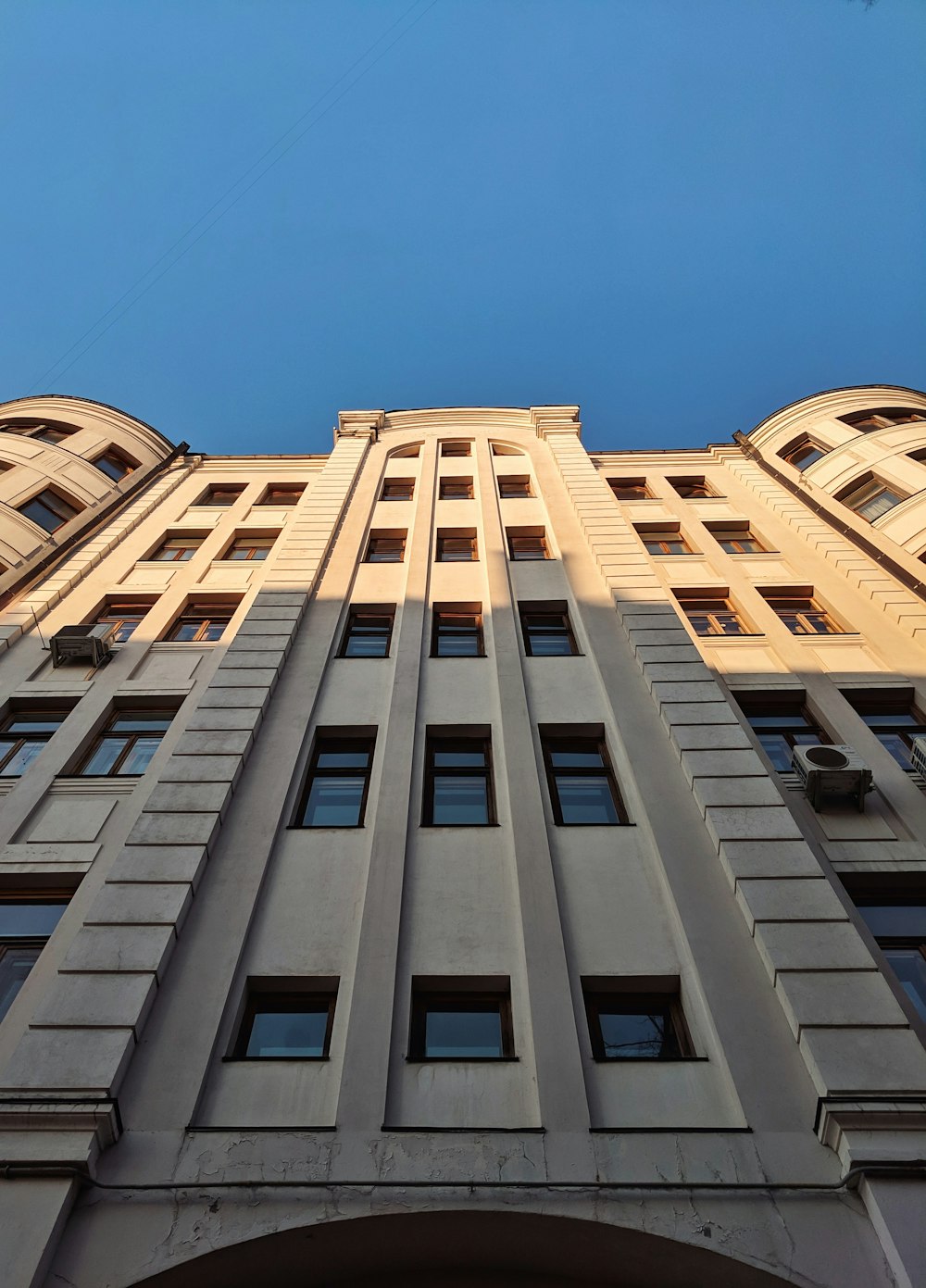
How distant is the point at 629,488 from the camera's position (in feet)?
91.8

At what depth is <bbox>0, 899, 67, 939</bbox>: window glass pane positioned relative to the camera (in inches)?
414

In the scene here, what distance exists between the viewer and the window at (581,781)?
12164mm

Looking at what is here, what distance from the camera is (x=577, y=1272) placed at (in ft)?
23.7

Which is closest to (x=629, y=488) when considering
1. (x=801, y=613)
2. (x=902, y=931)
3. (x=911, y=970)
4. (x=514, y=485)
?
(x=514, y=485)

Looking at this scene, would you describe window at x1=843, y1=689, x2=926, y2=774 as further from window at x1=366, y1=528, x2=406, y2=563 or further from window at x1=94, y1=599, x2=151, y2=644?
window at x1=94, y1=599, x2=151, y2=644

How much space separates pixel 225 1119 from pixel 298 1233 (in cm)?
145

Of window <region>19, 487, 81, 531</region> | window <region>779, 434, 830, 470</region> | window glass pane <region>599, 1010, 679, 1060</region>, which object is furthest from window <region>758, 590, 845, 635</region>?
window <region>19, 487, 81, 531</region>

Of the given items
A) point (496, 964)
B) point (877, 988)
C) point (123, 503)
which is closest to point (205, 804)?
point (496, 964)

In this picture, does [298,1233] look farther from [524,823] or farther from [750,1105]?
[524,823]

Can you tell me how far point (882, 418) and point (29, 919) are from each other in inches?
1148

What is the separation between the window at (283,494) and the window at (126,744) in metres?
12.8

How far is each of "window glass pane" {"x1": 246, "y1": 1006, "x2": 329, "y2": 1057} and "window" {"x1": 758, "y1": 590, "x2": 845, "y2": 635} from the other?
42.2ft

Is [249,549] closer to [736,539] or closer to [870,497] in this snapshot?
[736,539]

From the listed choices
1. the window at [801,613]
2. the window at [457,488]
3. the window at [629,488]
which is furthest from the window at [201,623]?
the window at [629,488]
